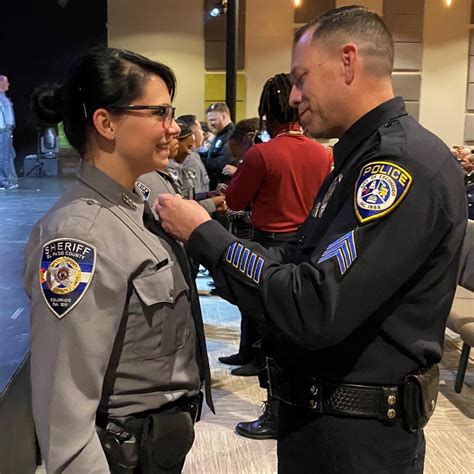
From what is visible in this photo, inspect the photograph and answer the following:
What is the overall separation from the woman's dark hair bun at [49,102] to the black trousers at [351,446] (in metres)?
0.71

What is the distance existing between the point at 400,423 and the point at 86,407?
543mm

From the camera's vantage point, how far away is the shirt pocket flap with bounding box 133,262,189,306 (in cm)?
107

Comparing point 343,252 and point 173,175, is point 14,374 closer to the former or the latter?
point 173,175

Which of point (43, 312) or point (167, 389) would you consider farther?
point (167, 389)

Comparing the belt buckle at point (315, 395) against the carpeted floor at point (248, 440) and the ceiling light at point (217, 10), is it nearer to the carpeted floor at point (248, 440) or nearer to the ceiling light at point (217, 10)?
the carpeted floor at point (248, 440)

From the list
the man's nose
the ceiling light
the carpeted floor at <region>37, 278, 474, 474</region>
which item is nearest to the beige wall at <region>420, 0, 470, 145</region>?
the ceiling light

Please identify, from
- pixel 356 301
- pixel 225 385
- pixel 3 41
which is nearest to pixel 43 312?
pixel 356 301

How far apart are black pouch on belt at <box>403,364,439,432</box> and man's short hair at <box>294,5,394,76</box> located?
54cm

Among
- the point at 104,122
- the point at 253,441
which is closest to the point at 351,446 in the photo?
the point at 104,122

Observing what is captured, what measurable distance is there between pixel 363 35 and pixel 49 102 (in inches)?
23.1

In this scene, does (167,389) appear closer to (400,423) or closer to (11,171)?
(400,423)

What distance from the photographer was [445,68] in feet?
30.2

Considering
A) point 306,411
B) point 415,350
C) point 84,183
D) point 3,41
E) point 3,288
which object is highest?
point 3,41

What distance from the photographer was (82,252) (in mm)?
1015
